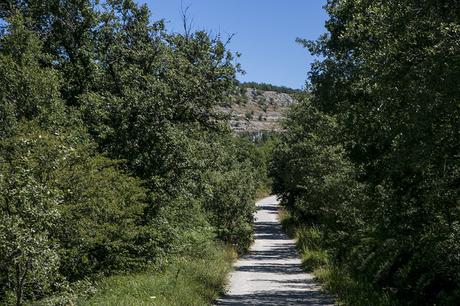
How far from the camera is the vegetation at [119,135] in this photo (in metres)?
11.6

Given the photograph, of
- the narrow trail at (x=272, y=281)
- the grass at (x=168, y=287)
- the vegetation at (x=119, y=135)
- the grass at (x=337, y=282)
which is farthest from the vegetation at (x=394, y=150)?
the vegetation at (x=119, y=135)

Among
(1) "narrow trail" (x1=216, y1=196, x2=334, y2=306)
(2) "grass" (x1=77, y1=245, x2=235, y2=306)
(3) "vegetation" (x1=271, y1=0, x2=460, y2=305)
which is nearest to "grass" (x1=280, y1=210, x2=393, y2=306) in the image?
(3) "vegetation" (x1=271, y1=0, x2=460, y2=305)

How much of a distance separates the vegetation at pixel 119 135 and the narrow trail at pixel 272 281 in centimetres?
99

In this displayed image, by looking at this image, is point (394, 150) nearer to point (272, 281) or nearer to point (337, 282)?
point (337, 282)

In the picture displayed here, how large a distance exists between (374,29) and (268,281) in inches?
426

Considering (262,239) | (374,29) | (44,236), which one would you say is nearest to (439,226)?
(374,29)

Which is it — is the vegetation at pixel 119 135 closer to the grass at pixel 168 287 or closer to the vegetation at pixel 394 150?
the grass at pixel 168 287

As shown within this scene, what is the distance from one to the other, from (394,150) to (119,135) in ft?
29.8

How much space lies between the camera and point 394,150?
10156 millimetres

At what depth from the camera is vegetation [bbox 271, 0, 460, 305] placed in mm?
8391

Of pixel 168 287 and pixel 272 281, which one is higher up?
pixel 168 287

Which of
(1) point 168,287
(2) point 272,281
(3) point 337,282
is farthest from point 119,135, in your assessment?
(3) point 337,282

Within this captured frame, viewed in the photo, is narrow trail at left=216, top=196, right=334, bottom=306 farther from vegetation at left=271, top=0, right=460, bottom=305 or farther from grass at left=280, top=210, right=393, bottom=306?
vegetation at left=271, top=0, right=460, bottom=305

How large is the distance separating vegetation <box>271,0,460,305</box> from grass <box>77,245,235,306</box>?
354cm
